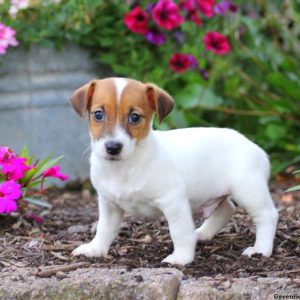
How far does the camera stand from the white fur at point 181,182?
3625 mm

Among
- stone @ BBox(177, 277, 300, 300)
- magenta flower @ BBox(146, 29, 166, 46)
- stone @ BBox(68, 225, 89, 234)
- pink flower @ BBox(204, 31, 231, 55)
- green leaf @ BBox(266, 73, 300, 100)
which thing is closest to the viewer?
stone @ BBox(177, 277, 300, 300)

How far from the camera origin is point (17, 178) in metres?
4.42

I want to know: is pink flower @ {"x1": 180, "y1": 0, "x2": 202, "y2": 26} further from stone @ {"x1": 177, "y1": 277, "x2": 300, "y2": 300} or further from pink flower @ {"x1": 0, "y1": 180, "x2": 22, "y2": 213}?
stone @ {"x1": 177, "y1": 277, "x2": 300, "y2": 300}

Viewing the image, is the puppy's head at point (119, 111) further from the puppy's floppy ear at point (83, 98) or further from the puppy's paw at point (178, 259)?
the puppy's paw at point (178, 259)

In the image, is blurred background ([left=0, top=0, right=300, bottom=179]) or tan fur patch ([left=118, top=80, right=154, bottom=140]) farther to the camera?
blurred background ([left=0, top=0, right=300, bottom=179])

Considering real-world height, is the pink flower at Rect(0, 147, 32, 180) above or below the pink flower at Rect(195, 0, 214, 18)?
below

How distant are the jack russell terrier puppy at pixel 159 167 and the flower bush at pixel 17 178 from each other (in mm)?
582

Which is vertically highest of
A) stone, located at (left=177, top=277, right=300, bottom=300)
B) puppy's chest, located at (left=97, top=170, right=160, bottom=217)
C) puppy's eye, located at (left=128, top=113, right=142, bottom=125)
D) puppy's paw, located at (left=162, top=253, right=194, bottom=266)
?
puppy's eye, located at (left=128, top=113, right=142, bottom=125)

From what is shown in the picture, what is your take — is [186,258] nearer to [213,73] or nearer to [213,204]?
Answer: [213,204]

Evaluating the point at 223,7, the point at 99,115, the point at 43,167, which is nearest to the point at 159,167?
the point at 99,115

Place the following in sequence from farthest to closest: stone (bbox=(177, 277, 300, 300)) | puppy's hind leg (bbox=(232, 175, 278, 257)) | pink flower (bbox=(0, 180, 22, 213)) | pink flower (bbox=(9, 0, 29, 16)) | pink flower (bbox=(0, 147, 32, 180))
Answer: pink flower (bbox=(9, 0, 29, 16))
pink flower (bbox=(0, 147, 32, 180))
pink flower (bbox=(0, 180, 22, 213))
puppy's hind leg (bbox=(232, 175, 278, 257))
stone (bbox=(177, 277, 300, 300))

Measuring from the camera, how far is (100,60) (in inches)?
268

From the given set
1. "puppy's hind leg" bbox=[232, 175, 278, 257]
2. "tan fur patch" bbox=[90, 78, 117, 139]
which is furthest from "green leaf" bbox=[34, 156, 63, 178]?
"puppy's hind leg" bbox=[232, 175, 278, 257]

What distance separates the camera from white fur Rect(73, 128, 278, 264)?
362cm
